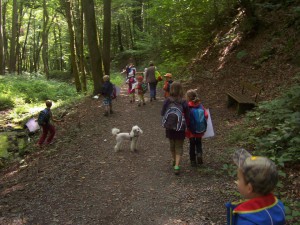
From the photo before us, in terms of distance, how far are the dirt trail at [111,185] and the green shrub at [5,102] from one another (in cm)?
906

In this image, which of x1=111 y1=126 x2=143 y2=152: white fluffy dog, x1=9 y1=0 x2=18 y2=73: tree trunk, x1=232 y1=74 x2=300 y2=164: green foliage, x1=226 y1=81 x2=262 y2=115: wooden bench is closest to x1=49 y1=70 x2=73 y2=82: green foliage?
x1=9 y1=0 x2=18 y2=73: tree trunk

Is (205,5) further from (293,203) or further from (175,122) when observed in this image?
(293,203)

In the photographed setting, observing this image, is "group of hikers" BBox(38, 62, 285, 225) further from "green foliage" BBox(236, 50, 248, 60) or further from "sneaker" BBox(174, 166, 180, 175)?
"green foliage" BBox(236, 50, 248, 60)

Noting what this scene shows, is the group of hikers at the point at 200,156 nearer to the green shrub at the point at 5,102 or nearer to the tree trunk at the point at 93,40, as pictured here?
the tree trunk at the point at 93,40

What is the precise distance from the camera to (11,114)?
16141 millimetres

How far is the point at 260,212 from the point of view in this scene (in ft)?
6.50

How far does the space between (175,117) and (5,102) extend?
14.4m

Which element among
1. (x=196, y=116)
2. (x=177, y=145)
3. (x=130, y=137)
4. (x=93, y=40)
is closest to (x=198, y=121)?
(x=196, y=116)

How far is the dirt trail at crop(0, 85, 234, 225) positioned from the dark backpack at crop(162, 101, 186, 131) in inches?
41.7

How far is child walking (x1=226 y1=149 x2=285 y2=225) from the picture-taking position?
1.98 m

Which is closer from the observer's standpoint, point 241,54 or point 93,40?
point 241,54

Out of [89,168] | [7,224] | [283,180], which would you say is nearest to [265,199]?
[283,180]

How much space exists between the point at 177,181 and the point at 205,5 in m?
12.2

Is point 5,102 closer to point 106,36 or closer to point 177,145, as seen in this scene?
point 106,36
